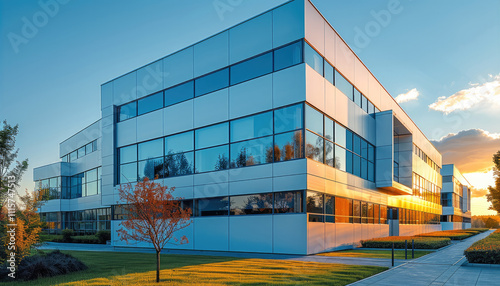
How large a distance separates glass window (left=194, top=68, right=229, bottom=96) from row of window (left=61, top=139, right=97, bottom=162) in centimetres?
2157

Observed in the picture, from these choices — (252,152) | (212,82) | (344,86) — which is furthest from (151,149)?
(344,86)

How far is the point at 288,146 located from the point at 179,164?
9071 mm

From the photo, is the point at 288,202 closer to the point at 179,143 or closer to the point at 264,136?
the point at 264,136

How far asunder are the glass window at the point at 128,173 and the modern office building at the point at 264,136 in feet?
0.27

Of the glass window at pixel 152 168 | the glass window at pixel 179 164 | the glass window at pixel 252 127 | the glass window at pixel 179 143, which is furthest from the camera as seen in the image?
the glass window at pixel 152 168

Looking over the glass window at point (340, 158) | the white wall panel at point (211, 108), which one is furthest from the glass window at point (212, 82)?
the glass window at point (340, 158)

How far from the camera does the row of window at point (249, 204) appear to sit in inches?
809

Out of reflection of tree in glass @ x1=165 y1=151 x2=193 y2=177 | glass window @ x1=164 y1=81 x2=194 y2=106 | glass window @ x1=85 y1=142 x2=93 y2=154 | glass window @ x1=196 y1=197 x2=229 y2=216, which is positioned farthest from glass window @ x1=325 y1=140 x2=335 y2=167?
glass window @ x1=85 y1=142 x2=93 y2=154

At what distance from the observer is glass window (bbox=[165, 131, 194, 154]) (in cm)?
2598

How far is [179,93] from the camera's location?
26.9 meters

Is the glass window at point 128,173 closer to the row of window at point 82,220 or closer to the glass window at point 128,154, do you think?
the glass window at point 128,154

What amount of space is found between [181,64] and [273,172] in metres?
10.8

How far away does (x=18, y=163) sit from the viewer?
14211 millimetres

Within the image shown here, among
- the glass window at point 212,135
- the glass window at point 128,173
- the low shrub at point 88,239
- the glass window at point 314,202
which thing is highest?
the glass window at point 212,135
